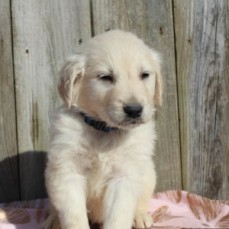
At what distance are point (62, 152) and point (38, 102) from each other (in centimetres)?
91

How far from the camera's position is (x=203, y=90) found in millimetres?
3889

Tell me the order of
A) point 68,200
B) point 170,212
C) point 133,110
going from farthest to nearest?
point 170,212 → point 68,200 → point 133,110

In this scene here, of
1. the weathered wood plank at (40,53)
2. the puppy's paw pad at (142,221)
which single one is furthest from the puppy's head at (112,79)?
the puppy's paw pad at (142,221)

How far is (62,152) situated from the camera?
3021 mm

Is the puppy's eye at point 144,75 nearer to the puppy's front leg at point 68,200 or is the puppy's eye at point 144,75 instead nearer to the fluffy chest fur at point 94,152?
the fluffy chest fur at point 94,152

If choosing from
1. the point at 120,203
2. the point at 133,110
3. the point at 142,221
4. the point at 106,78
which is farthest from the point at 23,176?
the point at 133,110

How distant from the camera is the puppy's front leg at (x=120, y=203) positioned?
3.00 meters

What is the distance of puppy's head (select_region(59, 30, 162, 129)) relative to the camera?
9.49 feet

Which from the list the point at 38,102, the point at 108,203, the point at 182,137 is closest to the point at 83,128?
the point at 108,203

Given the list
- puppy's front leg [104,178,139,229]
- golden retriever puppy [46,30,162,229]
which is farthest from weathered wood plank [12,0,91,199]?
puppy's front leg [104,178,139,229]

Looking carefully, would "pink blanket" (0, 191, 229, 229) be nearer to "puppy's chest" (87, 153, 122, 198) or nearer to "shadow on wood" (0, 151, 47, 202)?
"shadow on wood" (0, 151, 47, 202)

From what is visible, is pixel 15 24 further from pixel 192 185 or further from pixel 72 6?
pixel 192 185

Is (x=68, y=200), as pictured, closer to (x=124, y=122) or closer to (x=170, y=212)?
(x=124, y=122)

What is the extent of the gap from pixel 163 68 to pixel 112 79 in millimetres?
913
